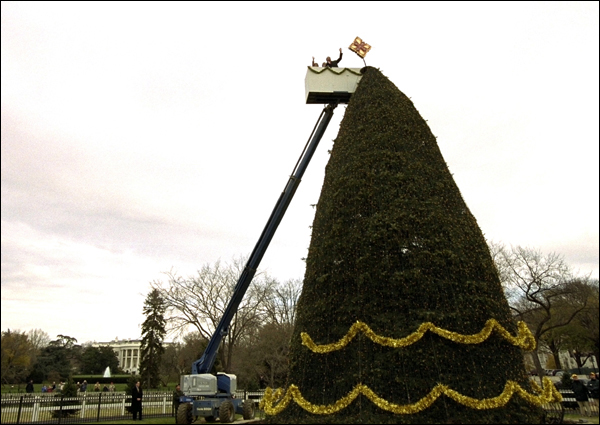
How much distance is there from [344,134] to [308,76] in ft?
10.5

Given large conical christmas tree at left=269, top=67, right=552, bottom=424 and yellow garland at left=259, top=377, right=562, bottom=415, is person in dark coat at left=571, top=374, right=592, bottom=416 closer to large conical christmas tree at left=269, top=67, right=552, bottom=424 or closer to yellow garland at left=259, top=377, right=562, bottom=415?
yellow garland at left=259, top=377, right=562, bottom=415

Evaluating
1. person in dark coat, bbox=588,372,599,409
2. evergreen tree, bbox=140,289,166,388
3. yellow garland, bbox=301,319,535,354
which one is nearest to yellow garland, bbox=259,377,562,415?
Answer: yellow garland, bbox=301,319,535,354

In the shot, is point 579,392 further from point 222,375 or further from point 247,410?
point 222,375

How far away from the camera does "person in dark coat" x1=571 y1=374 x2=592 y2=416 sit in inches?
Result: 511

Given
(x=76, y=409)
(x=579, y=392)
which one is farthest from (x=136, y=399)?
(x=579, y=392)

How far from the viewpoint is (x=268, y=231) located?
513 inches

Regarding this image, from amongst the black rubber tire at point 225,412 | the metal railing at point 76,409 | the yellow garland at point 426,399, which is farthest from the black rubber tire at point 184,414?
the yellow garland at point 426,399

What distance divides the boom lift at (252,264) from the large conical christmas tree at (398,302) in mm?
3134

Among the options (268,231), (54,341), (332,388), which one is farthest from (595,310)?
(54,341)

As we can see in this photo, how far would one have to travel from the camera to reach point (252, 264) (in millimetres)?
13375

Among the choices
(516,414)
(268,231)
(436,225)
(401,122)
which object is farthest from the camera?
(268,231)

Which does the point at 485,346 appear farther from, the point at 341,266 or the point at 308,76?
the point at 308,76

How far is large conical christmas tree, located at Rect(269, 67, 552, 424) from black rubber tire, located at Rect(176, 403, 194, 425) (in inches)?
278

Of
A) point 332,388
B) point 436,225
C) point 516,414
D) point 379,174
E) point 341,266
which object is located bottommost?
point 516,414
